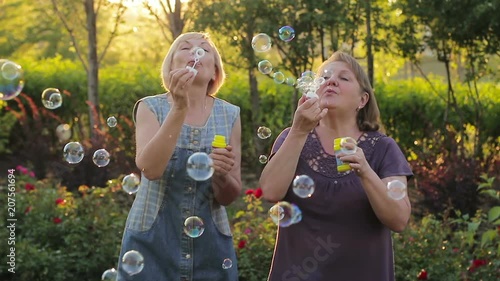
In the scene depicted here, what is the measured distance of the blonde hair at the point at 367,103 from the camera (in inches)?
123

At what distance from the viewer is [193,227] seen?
10.1ft

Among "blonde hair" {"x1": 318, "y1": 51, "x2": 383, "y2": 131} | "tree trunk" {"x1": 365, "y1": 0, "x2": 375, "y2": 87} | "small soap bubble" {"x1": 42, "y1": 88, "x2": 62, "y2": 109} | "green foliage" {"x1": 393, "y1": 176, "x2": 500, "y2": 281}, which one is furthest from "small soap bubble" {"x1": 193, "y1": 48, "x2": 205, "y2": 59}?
"tree trunk" {"x1": 365, "y1": 0, "x2": 375, "y2": 87}

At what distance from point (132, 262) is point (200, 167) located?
43 centimetres

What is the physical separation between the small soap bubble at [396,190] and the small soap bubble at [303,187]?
0.27m

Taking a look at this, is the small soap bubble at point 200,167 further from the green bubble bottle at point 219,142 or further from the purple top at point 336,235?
the purple top at point 336,235

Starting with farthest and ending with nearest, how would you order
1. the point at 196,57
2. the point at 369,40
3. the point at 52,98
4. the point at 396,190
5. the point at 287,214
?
the point at 369,40 → the point at 52,98 → the point at 196,57 → the point at 287,214 → the point at 396,190

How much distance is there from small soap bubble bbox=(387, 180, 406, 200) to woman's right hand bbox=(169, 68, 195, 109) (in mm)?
778

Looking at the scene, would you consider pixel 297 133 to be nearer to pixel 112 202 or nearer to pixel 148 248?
pixel 148 248

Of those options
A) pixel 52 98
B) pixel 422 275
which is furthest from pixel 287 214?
pixel 422 275

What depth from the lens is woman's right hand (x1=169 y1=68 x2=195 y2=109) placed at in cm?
292

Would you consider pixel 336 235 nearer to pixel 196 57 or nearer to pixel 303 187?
pixel 303 187

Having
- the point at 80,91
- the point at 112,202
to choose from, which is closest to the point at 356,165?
the point at 112,202

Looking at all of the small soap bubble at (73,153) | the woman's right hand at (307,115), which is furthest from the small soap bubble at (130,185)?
the woman's right hand at (307,115)

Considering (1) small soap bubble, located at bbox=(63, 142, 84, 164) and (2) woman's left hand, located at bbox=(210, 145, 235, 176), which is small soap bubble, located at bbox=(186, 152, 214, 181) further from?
(1) small soap bubble, located at bbox=(63, 142, 84, 164)
